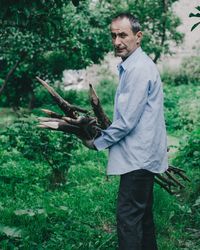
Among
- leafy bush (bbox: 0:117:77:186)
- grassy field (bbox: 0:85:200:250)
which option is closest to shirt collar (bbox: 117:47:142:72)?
grassy field (bbox: 0:85:200:250)

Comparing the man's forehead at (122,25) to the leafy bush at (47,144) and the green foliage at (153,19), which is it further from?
the green foliage at (153,19)

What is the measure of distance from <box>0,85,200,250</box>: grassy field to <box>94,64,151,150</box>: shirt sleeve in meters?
1.39

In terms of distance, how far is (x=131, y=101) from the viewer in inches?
126

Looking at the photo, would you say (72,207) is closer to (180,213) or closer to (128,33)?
(180,213)

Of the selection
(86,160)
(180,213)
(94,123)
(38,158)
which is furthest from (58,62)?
(94,123)

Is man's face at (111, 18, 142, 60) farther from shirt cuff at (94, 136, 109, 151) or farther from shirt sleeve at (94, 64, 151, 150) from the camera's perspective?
shirt cuff at (94, 136, 109, 151)

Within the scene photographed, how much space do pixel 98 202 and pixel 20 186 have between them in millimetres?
1243

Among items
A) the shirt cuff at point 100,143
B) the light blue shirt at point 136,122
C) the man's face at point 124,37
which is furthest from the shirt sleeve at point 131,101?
the man's face at point 124,37

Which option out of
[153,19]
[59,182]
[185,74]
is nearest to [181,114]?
[153,19]

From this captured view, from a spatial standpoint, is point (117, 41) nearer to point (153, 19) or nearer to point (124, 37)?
point (124, 37)

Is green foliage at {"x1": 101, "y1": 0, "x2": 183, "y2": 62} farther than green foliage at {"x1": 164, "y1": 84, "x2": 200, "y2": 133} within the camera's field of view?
Yes

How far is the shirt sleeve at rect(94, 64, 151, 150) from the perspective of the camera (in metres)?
3.21

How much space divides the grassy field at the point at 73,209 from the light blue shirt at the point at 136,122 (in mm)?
1223

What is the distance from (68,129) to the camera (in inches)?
136
